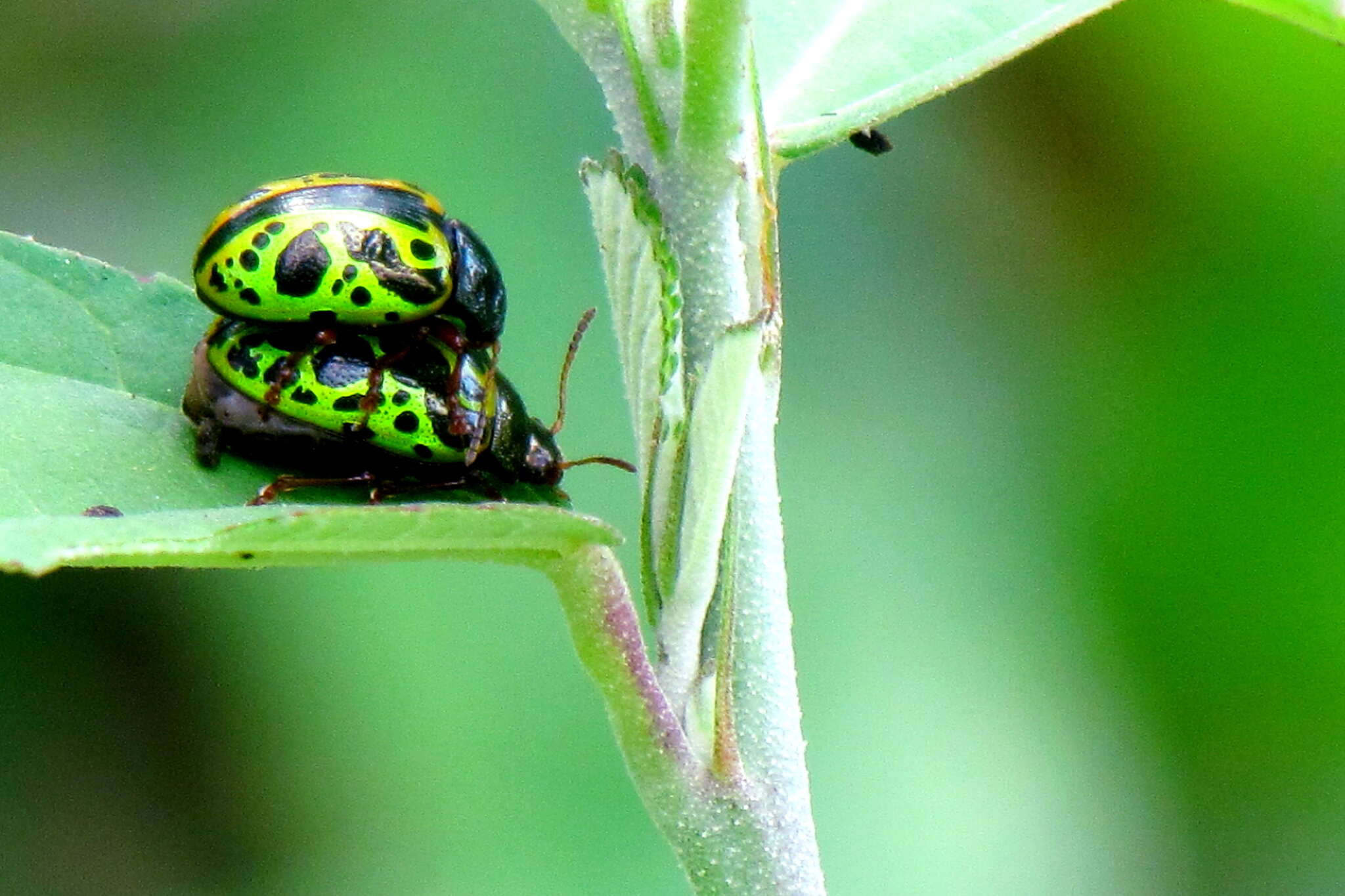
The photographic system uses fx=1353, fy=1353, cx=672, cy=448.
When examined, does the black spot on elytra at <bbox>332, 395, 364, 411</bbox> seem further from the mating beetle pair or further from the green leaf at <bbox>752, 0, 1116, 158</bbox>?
the green leaf at <bbox>752, 0, 1116, 158</bbox>

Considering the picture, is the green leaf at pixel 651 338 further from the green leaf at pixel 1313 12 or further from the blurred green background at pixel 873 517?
the blurred green background at pixel 873 517

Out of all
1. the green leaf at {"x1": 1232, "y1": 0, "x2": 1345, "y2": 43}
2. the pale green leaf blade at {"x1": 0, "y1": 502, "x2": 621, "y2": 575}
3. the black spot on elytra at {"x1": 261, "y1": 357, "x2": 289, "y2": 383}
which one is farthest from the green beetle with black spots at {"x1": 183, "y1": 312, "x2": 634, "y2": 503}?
Result: the green leaf at {"x1": 1232, "y1": 0, "x2": 1345, "y2": 43}

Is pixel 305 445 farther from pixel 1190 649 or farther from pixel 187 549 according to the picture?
pixel 1190 649

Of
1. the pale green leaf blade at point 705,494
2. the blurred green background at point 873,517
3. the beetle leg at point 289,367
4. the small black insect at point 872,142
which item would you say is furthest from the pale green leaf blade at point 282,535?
the blurred green background at point 873,517

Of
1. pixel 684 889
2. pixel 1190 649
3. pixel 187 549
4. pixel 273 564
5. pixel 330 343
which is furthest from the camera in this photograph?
pixel 1190 649

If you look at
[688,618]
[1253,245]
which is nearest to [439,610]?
[688,618]

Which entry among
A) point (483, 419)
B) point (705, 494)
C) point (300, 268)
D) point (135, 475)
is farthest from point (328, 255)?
point (705, 494)
